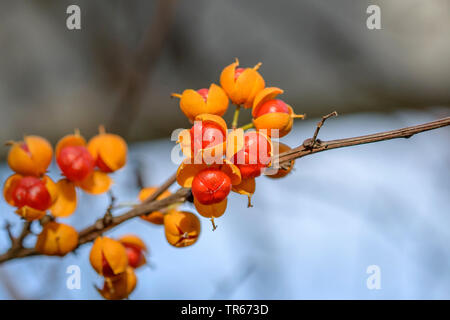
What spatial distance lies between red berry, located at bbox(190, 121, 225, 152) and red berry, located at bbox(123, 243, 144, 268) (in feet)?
1.46

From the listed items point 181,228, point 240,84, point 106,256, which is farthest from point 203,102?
point 106,256

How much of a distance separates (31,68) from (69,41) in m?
0.25

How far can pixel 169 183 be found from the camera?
2.97ft

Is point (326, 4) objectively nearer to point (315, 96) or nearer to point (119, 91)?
point (315, 96)

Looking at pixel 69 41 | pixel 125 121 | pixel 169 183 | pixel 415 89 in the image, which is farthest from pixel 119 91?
pixel 169 183

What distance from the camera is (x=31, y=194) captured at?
3.11 feet

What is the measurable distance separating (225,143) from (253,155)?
2.0 inches

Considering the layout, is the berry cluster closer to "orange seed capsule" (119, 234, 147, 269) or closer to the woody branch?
the woody branch

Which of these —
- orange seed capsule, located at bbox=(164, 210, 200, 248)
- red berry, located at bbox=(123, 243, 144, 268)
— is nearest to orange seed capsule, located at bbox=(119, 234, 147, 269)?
red berry, located at bbox=(123, 243, 144, 268)

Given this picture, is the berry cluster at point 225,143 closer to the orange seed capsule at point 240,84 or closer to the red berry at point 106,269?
the orange seed capsule at point 240,84

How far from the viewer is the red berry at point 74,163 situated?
1010 millimetres

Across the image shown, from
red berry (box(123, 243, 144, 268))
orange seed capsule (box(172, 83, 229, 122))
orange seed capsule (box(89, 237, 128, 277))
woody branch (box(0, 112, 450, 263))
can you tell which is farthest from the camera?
red berry (box(123, 243, 144, 268))

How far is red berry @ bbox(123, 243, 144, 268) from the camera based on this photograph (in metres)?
1.13

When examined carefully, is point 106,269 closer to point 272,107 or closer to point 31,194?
point 31,194
